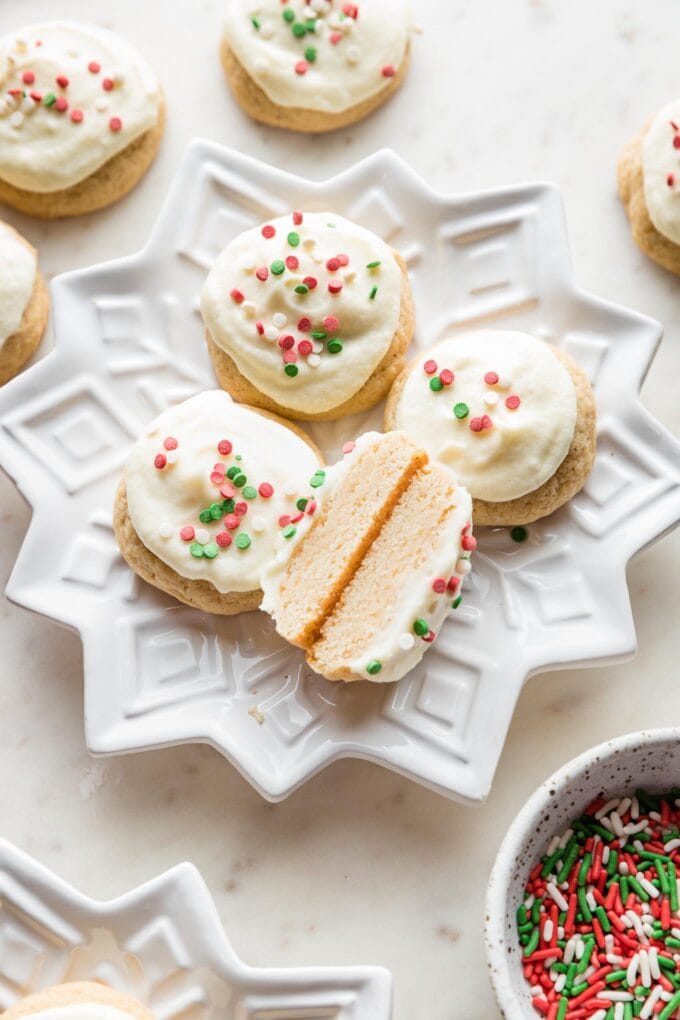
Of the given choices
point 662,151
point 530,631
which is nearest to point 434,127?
point 662,151

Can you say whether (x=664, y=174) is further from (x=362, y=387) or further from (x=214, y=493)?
(x=214, y=493)

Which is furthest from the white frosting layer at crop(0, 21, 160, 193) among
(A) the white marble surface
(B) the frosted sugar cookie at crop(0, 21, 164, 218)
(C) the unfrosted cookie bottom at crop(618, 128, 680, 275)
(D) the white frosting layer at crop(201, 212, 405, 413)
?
(C) the unfrosted cookie bottom at crop(618, 128, 680, 275)

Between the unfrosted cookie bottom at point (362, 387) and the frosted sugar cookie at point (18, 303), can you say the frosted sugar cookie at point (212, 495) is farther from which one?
the frosted sugar cookie at point (18, 303)

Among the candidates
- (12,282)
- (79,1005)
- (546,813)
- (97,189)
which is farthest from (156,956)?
(97,189)

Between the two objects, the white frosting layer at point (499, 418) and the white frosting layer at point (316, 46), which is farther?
the white frosting layer at point (316, 46)

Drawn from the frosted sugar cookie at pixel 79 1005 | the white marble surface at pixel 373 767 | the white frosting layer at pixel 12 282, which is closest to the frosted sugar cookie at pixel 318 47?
→ the white marble surface at pixel 373 767

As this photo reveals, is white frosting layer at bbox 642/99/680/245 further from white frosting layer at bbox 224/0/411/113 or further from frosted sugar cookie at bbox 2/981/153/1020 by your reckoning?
frosted sugar cookie at bbox 2/981/153/1020
